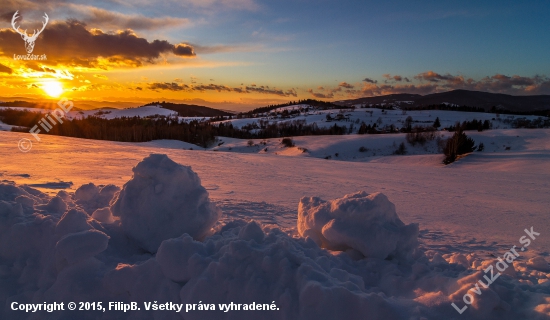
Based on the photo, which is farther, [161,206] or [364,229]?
[161,206]

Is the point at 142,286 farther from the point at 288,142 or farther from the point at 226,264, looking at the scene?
the point at 288,142

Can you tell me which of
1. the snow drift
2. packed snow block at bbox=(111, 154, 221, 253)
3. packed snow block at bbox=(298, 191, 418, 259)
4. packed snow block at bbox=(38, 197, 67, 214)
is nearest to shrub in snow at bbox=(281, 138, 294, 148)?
the snow drift

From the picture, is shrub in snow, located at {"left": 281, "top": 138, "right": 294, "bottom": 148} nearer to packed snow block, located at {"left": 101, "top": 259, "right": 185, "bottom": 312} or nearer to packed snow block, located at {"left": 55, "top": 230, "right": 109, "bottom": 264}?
packed snow block, located at {"left": 55, "top": 230, "right": 109, "bottom": 264}

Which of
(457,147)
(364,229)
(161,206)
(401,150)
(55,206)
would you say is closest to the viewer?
(364,229)

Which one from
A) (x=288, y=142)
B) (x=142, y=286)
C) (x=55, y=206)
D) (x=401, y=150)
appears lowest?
(x=401, y=150)

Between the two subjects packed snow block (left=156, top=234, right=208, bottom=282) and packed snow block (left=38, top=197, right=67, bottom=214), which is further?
packed snow block (left=38, top=197, right=67, bottom=214)

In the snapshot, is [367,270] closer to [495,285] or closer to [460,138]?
[495,285]

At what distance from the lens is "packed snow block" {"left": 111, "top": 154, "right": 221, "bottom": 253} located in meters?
3.60

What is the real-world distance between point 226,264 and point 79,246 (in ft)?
4.37

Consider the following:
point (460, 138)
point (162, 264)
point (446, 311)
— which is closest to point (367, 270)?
point (446, 311)

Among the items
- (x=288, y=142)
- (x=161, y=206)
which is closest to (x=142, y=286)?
(x=161, y=206)

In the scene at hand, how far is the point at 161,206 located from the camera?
12.1 ft

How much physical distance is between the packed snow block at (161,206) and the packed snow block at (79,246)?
2.08 feet

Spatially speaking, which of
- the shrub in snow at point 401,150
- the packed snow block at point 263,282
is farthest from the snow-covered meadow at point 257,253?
the shrub in snow at point 401,150
